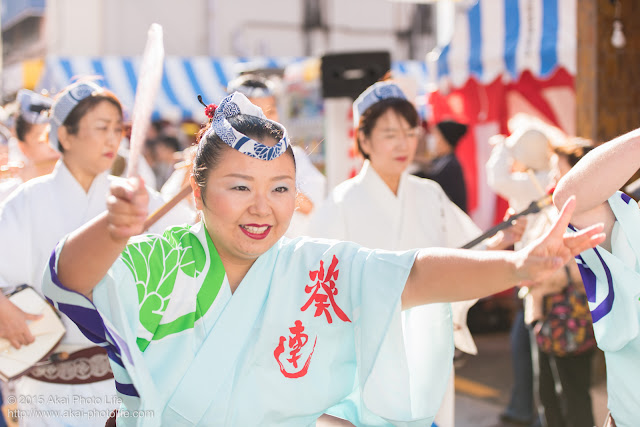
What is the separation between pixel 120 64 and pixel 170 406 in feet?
35.7

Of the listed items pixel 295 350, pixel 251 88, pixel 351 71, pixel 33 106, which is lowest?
pixel 295 350

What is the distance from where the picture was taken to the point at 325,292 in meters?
1.71

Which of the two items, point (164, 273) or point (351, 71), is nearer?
point (164, 273)

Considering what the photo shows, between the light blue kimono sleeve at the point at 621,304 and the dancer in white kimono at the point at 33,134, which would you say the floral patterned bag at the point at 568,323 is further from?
the dancer in white kimono at the point at 33,134

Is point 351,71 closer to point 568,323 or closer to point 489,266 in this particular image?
point 568,323

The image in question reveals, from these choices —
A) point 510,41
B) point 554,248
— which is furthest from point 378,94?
point 510,41

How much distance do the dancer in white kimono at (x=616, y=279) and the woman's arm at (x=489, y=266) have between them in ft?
1.04

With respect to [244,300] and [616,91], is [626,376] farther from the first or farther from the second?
[616,91]

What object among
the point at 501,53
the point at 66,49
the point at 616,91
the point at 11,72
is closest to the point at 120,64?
the point at 11,72

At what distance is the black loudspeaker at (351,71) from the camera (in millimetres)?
5535

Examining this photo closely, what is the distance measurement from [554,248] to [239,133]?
2.44ft

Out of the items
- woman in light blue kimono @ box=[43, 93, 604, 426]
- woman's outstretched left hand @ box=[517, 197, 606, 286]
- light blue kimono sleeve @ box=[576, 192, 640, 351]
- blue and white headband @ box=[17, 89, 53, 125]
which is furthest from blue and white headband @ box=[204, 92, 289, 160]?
blue and white headband @ box=[17, 89, 53, 125]

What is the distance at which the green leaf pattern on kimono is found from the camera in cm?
159

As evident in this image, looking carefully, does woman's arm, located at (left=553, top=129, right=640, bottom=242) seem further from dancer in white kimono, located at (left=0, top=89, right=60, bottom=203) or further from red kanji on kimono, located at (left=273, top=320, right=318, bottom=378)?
dancer in white kimono, located at (left=0, top=89, right=60, bottom=203)
